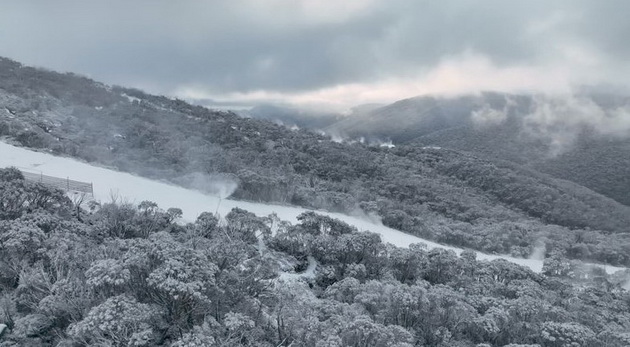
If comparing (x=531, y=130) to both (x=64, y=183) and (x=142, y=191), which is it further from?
(x=64, y=183)

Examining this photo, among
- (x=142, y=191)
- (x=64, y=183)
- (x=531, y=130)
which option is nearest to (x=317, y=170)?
(x=142, y=191)

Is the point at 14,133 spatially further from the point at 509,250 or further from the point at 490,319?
the point at 509,250

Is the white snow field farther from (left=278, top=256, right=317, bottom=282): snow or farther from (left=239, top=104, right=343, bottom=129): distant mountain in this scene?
(left=239, top=104, right=343, bottom=129): distant mountain

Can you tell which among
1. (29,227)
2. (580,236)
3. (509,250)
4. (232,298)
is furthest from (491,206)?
(29,227)

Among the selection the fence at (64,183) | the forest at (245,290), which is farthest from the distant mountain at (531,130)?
the fence at (64,183)

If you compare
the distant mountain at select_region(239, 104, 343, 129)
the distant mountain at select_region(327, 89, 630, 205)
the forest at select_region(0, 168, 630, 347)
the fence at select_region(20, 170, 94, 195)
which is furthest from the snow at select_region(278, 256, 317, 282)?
the distant mountain at select_region(239, 104, 343, 129)
